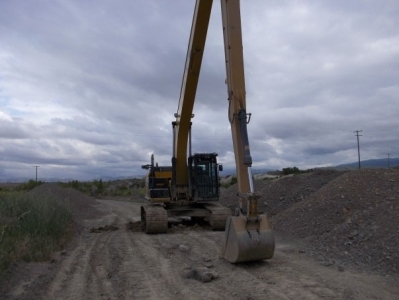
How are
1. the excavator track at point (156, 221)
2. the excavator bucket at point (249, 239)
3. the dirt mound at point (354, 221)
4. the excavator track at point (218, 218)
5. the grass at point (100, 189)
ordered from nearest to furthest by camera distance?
the excavator bucket at point (249, 239) < the dirt mound at point (354, 221) < the excavator track at point (156, 221) < the excavator track at point (218, 218) < the grass at point (100, 189)

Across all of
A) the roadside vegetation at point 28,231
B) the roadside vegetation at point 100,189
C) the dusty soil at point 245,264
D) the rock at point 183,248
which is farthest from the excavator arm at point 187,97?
the roadside vegetation at point 100,189

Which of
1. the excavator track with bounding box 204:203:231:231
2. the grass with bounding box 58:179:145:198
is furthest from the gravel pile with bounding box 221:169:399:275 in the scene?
the grass with bounding box 58:179:145:198

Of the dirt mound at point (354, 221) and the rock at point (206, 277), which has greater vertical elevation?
the dirt mound at point (354, 221)

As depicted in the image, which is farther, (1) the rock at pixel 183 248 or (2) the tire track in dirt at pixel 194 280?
(1) the rock at pixel 183 248

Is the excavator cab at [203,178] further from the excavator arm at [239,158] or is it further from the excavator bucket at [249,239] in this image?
the excavator bucket at [249,239]

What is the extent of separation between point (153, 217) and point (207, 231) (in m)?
2.17

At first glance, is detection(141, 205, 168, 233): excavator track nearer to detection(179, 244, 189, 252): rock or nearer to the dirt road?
the dirt road

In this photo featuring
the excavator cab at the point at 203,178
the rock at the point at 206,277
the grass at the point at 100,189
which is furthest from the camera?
the grass at the point at 100,189

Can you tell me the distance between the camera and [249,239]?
9.77m

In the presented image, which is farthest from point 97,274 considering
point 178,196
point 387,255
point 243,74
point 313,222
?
point 178,196

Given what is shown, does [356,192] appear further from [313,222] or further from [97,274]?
[97,274]

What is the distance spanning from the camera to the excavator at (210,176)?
32.6 ft

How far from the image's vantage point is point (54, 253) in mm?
12508

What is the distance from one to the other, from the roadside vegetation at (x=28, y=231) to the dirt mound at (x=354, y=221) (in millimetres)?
7191
